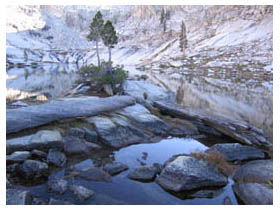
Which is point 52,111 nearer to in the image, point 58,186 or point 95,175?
point 95,175

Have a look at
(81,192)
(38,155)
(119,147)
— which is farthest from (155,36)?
(81,192)

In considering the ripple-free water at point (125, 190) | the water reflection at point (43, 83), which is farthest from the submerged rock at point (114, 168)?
the water reflection at point (43, 83)

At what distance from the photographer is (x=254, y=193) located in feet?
23.5

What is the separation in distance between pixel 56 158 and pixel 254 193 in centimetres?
746

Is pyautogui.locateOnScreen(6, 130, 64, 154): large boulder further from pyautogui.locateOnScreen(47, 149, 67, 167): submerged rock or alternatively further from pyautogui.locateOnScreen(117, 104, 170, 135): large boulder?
pyautogui.locateOnScreen(117, 104, 170, 135): large boulder

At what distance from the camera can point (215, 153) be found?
9.89 metres

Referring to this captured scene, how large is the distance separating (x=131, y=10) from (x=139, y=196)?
685ft

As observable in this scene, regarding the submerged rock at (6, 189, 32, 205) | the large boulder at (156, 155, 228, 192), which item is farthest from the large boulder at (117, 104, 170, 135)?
the submerged rock at (6, 189, 32, 205)

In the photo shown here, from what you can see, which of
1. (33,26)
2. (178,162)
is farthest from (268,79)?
(33,26)

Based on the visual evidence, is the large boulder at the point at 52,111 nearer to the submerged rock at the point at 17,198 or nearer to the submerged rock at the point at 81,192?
the submerged rock at the point at 17,198

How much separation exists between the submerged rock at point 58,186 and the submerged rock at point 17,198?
76cm

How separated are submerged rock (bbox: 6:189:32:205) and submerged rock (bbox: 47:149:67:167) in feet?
7.30

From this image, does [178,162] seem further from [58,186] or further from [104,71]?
[104,71]

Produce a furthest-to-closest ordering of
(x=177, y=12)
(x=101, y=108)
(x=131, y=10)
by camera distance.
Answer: (x=131, y=10) < (x=177, y=12) < (x=101, y=108)
